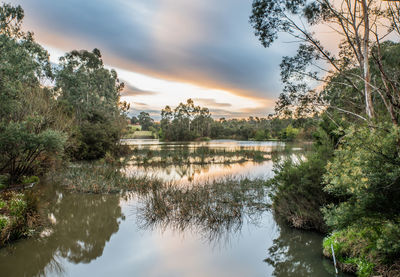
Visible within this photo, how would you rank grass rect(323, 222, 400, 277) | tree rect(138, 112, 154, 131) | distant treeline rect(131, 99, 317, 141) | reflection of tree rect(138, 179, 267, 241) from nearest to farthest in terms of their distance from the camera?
grass rect(323, 222, 400, 277)
reflection of tree rect(138, 179, 267, 241)
distant treeline rect(131, 99, 317, 141)
tree rect(138, 112, 154, 131)

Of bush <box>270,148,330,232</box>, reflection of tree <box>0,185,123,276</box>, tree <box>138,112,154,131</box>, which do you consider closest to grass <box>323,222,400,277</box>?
bush <box>270,148,330,232</box>

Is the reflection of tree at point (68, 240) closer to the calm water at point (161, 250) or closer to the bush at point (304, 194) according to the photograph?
the calm water at point (161, 250)

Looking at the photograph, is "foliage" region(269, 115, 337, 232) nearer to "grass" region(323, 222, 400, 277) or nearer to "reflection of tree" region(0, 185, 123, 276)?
"grass" region(323, 222, 400, 277)

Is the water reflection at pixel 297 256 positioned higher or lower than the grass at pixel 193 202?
lower

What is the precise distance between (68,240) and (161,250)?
255cm

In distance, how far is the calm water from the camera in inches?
212

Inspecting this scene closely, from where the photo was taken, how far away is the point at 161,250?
20.9 feet

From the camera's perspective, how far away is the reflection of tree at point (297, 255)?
5.20 m

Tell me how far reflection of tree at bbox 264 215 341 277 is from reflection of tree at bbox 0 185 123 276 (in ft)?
13.8

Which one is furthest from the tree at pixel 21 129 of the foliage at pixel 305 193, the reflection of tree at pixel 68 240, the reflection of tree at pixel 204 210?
the foliage at pixel 305 193

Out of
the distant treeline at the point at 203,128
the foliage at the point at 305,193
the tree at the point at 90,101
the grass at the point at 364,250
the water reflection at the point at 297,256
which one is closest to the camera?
the grass at the point at 364,250

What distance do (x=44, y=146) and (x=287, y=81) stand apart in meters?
10.8

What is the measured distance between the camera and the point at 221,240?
6789mm

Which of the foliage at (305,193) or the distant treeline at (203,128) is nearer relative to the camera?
the foliage at (305,193)
